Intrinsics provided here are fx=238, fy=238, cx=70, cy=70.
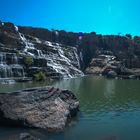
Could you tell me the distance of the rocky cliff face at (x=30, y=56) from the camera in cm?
7894

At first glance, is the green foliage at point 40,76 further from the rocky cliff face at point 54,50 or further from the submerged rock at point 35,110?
the submerged rock at point 35,110

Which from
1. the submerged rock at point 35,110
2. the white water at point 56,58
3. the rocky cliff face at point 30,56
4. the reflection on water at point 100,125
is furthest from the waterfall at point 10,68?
the submerged rock at point 35,110

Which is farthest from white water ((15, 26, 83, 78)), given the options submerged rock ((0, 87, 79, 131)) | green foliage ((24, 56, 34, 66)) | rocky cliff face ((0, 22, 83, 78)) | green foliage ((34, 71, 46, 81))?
submerged rock ((0, 87, 79, 131))

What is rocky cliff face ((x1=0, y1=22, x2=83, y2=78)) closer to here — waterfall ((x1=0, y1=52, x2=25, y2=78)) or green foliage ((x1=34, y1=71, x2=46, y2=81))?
waterfall ((x1=0, y1=52, x2=25, y2=78))

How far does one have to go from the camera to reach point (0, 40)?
101 m

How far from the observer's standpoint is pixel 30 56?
283 ft

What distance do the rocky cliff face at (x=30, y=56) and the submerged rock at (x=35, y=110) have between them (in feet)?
165

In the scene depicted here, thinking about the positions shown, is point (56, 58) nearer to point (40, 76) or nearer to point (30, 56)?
point (30, 56)

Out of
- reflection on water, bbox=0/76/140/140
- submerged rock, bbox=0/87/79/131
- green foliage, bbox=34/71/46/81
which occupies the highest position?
green foliage, bbox=34/71/46/81

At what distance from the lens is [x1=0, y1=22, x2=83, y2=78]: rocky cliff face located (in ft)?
259

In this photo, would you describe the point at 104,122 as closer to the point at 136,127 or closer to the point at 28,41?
the point at 136,127

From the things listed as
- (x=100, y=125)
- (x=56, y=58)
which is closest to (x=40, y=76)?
(x=56, y=58)

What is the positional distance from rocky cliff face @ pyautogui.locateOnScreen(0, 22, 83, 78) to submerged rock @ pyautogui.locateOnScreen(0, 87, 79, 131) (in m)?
50.2

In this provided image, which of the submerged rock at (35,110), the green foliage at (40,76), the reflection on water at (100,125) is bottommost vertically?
the reflection on water at (100,125)
